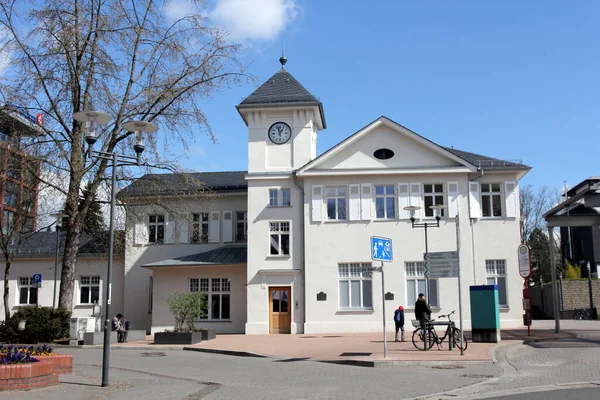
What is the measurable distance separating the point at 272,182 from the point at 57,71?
11931mm

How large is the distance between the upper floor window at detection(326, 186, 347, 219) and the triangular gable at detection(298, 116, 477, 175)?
1093 millimetres

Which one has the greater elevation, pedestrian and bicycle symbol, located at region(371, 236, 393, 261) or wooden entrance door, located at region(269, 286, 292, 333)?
pedestrian and bicycle symbol, located at region(371, 236, 393, 261)

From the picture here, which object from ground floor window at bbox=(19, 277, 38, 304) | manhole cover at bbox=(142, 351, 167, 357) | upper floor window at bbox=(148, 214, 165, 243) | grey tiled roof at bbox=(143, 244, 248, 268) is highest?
upper floor window at bbox=(148, 214, 165, 243)

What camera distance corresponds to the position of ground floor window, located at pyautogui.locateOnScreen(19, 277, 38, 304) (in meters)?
37.3

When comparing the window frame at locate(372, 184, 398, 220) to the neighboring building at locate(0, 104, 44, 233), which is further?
the window frame at locate(372, 184, 398, 220)

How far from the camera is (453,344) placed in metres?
18.7

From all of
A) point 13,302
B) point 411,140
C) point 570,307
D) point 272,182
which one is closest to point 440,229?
point 411,140

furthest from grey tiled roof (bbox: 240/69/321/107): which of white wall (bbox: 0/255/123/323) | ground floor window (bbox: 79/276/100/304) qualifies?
ground floor window (bbox: 79/276/100/304)

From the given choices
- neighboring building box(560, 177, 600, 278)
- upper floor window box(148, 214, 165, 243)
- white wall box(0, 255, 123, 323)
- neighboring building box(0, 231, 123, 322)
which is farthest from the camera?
neighboring building box(0, 231, 123, 322)

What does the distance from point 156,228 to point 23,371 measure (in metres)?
24.0

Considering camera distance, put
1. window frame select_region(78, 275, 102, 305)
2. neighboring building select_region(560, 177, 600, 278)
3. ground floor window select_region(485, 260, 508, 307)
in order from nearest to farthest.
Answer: neighboring building select_region(560, 177, 600, 278)
ground floor window select_region(485, 260, 508, 307)
window frame select_region(78, 275, 102, 305)

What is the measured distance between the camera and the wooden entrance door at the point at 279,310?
30953 millimetres

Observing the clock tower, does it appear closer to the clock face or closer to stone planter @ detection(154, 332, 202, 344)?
the clock face

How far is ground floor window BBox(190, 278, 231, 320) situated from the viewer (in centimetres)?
3275
